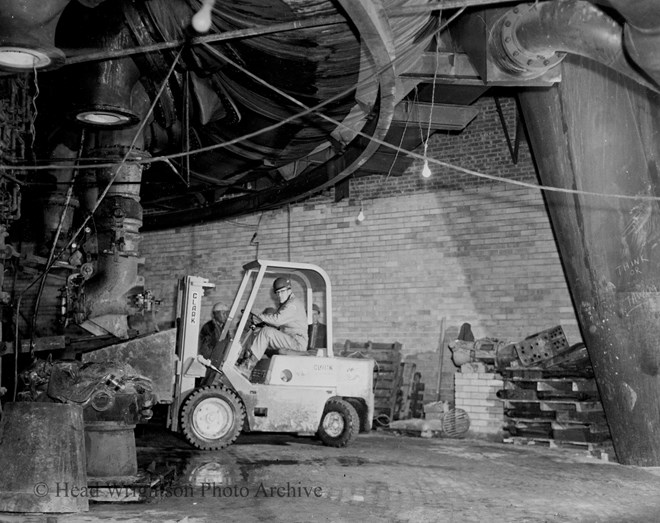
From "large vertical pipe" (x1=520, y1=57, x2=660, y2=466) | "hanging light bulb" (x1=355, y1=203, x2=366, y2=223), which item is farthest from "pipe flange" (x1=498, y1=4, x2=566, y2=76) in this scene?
"hanging light bulb" (x1=355, y1=203, x2=366, y2=223)

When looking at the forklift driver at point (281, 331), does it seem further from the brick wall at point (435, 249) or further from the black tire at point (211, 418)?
the brick wall at point (435, 249)

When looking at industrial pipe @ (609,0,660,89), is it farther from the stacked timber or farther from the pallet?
the stacked timber

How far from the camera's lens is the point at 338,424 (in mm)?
7922

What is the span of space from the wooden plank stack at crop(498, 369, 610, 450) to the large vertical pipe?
1039 millimetres

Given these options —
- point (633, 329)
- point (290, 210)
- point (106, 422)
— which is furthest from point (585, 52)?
point (290, 210)

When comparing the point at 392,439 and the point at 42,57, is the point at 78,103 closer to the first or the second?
the point at 42,57

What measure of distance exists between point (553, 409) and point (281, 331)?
11.4ft

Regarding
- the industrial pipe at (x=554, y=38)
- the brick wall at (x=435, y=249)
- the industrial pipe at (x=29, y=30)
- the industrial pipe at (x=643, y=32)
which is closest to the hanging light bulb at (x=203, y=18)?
the industrial pipe at (x=29, y=30)

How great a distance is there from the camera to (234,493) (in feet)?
16.8

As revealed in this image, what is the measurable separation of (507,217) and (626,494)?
4.69 m

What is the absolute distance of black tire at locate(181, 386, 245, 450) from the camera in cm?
721

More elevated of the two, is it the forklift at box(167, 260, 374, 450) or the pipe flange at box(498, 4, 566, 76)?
the pipe flange at box(498, 4, 566, 76)

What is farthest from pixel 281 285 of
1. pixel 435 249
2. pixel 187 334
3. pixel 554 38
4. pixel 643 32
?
pixel 643 32

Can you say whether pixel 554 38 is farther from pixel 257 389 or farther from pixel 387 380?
pixel 387 380
